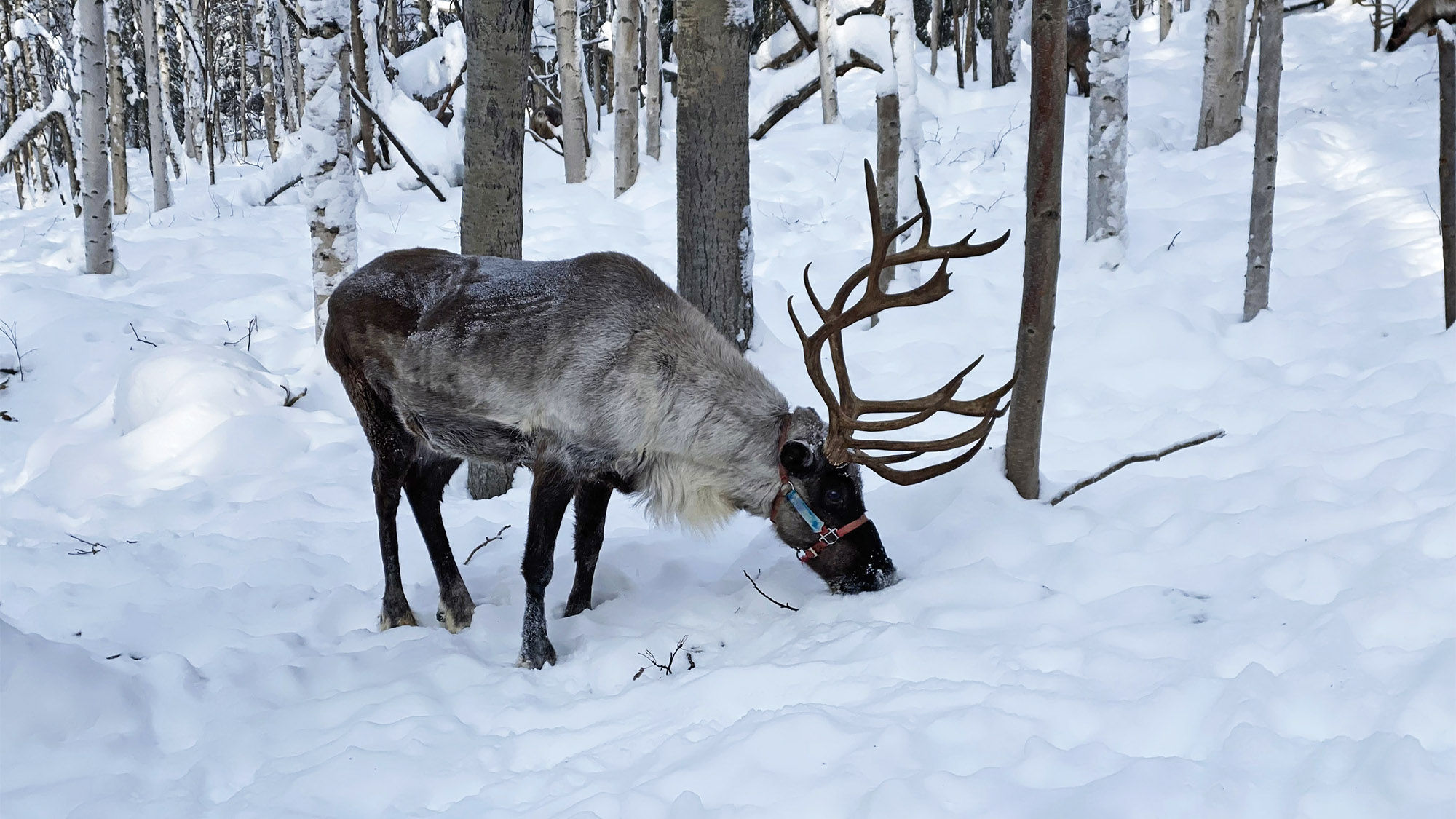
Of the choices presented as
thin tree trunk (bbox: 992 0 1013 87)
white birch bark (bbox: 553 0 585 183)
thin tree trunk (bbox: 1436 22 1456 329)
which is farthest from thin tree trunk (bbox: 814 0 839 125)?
thin tree trunk (bbox: 1436 22 1456 329)

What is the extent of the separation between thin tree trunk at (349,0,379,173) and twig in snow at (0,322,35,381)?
7086 millimetres

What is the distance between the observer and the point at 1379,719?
227cm

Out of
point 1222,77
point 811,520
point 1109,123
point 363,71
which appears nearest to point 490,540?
point 811,520

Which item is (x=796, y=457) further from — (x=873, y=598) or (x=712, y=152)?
(x=712, y=152)

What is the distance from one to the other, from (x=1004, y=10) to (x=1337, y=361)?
1185cm

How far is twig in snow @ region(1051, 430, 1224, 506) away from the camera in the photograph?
13.6 feet

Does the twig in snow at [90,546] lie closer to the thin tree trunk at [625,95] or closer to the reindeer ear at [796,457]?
the reindeer ear at [796,457]

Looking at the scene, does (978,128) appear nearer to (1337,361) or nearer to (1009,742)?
(1337,361)

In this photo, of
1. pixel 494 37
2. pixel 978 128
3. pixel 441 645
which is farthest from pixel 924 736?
pixel 978 128

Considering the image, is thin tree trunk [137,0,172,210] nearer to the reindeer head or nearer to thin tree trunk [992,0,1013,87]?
thin tree trunk [992,0,1013,87]

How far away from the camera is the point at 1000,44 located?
1594cm

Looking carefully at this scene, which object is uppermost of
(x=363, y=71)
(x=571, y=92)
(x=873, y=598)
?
(x=363, y=71)

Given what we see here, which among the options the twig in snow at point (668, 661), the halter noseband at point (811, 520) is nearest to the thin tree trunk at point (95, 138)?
the halter noseband at point (811, 520)

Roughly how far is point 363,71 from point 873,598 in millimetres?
13573
